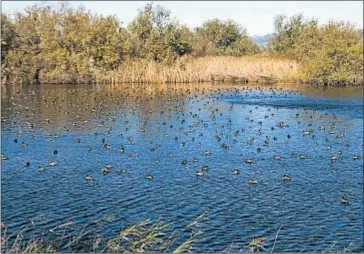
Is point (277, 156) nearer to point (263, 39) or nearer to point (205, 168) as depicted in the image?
point (205, 168)

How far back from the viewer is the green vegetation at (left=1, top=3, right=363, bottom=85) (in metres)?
44.4

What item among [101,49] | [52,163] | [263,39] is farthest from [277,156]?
[263,39]

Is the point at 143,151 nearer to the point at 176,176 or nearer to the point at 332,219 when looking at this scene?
the point at 176,176

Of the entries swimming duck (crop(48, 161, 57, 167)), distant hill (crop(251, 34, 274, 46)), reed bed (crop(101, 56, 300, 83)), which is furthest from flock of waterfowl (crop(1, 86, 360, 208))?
distant hill (crop(251, 34, 274, 46))

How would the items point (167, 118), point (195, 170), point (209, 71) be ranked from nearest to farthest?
1. point (195, 170)
2. point (167, 118)
3. point (209, 71)

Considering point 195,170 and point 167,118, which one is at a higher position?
point 167,118

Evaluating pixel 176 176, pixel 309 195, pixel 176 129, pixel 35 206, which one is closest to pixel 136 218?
pixel 35 206

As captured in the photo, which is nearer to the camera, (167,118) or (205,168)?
(205,168)

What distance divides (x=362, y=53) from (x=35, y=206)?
37657 millimetres

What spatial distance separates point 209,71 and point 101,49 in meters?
9.77

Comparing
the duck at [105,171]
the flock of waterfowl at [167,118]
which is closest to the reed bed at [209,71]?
the flock of waterfowl at [167,118]

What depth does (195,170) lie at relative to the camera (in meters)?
15.2

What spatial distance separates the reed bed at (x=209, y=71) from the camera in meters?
45.8

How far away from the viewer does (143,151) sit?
57.7ft
